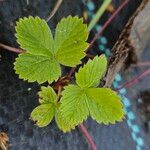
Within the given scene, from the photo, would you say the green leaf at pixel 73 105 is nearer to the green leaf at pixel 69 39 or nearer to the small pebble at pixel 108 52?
the green leaf at pixel 69 39

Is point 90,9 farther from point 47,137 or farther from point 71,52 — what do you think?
point 47,137

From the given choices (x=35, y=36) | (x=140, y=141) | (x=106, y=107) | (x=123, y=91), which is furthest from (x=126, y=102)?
(x=35, y=36)

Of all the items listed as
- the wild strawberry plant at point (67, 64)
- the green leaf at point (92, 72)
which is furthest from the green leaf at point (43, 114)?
the green leaf at point (92, 72)

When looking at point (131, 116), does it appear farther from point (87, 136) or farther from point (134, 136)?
point (87, 136)

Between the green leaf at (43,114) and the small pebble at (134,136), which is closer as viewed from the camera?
the green leaf at (43,114)

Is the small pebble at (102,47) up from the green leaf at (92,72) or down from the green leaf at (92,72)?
down

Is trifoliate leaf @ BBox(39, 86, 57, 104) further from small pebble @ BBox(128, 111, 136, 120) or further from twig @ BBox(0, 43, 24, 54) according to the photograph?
small pebble @ BBox(128, 111, 136, 120)

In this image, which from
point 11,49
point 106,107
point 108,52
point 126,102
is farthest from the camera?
point 126,102

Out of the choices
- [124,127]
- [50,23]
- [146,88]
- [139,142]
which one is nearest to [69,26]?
[50,23]
